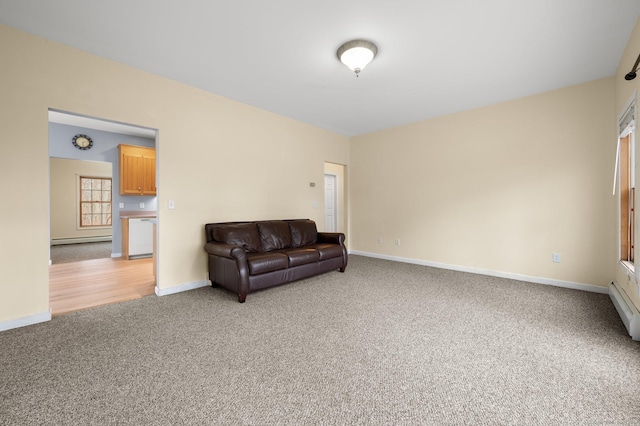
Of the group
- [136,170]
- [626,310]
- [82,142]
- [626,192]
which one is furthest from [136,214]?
[626,192]

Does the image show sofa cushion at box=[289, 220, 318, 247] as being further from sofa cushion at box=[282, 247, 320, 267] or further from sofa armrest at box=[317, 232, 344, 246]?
sofa cushion at box=[282, 247, 320, 267]

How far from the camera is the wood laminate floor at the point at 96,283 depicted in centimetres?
329

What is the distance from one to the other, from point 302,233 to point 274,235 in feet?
1.82

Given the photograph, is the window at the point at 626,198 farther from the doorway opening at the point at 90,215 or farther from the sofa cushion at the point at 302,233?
the doorway opening at the point at 90,215

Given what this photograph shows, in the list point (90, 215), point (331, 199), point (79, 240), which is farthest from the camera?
point (90, 215)

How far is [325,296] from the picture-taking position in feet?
11.3

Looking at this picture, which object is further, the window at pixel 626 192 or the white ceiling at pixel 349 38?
the window at pixel 626 192

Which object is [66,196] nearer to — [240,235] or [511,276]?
[240,235]

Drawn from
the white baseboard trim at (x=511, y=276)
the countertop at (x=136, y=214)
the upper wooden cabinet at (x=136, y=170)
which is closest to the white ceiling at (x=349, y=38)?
the white baseboard trim at (x=511, y=276)

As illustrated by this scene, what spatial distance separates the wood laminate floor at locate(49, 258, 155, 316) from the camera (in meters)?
3.29

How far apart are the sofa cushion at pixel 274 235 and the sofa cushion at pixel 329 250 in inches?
19.6

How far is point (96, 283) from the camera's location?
4051 millimetres

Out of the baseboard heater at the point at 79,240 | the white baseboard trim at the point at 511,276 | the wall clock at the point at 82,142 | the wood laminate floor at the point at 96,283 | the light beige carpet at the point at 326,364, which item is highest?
the wall clock at the point at 82,142

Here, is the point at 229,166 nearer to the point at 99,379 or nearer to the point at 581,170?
the point at 99,379
